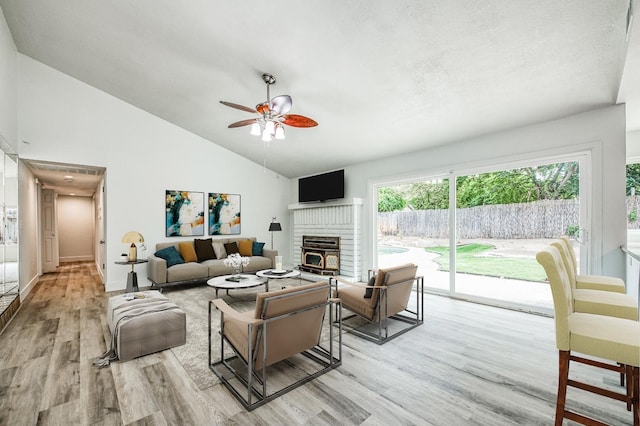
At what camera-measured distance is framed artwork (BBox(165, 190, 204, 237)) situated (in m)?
6.05

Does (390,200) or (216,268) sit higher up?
(390,200)

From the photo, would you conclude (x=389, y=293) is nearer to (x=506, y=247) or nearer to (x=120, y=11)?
(x=506, y=247)

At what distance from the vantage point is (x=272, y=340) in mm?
2176

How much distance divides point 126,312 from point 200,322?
992 mm

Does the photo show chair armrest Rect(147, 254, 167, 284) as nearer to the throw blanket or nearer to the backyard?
the throw blanket

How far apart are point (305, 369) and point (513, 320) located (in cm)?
291

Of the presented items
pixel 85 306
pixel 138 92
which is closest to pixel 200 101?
pixel 138 92

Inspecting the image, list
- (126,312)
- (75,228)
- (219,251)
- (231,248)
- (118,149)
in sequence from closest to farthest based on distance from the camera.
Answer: (126,312)
(118,149)
(219,251)
(231,248)
(75,228)

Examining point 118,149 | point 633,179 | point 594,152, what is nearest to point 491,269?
point 594,152

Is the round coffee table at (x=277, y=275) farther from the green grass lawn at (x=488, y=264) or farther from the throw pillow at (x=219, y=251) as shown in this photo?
the green grass lawn at (x=488, y=264)

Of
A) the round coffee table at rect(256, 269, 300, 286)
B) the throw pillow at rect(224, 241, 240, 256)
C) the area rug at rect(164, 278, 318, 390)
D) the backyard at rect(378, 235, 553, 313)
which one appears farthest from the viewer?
the throw pillow at rect(224, 241, 240, 256)

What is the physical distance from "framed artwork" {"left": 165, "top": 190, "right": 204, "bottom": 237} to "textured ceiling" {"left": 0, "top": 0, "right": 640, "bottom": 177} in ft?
6.55

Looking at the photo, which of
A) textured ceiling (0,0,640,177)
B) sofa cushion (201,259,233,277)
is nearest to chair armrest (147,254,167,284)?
sofa cushion (201,259,233,277)

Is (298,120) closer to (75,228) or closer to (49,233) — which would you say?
(49,233)
